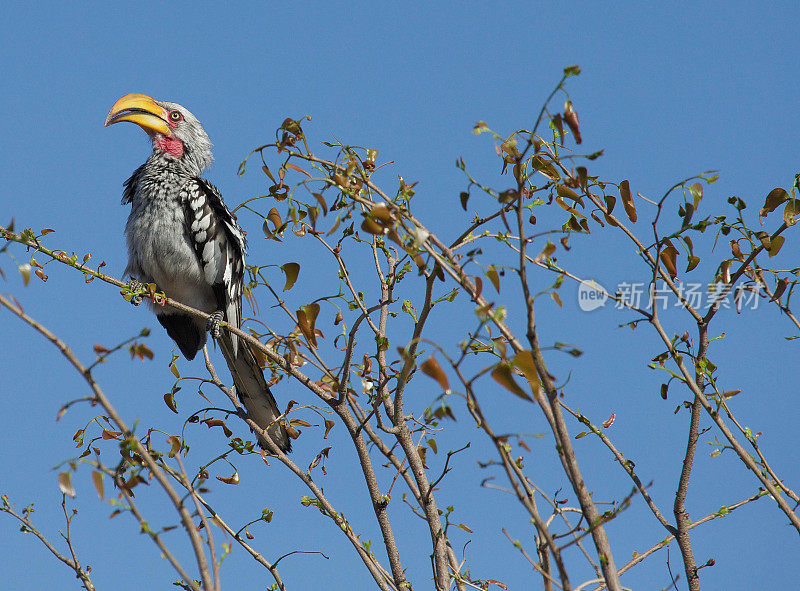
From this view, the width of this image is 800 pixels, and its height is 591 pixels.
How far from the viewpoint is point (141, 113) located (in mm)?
4750

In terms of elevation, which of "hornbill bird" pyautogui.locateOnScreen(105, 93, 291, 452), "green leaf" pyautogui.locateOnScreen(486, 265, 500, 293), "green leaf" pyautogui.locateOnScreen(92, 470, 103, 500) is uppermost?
"hornbill bird" pyautogui.locateOnScreen(105, 93, 291, 452)

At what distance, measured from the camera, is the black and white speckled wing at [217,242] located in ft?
13.4

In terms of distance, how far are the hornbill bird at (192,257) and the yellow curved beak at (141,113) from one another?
12 centimetres

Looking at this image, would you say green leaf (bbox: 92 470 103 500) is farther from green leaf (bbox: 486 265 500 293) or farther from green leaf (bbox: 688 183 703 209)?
green leaf (bbox: 688 183 703 209)

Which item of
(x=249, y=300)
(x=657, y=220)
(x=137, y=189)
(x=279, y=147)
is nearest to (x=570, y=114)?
(x=657, y=220)

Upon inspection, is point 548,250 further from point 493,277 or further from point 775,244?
point 775,244

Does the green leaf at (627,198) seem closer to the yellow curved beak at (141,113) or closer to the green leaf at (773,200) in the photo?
the green leaf at (773,200)

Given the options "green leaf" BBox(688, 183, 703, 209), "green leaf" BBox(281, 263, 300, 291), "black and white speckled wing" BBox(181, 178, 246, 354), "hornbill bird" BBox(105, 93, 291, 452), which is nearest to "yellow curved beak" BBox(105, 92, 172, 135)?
"hornbill bird" BBox(105, 93, 291, 452)

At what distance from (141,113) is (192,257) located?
1278 mm

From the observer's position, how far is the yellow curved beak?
15.1 feet

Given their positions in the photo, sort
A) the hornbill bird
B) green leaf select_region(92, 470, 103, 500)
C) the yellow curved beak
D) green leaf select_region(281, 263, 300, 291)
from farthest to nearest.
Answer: the yellow curved beak < the hornbill bird < green leaf select_region(281, 263, 300, 291) < green leaf select_region(92, 470, 103, 500)

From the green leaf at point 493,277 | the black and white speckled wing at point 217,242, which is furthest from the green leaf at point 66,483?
the black and white speckled wing at point 217,242

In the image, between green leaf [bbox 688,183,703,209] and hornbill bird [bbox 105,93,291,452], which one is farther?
hornbill bird [bbox 105,93,291,452]

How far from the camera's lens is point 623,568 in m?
2.23
